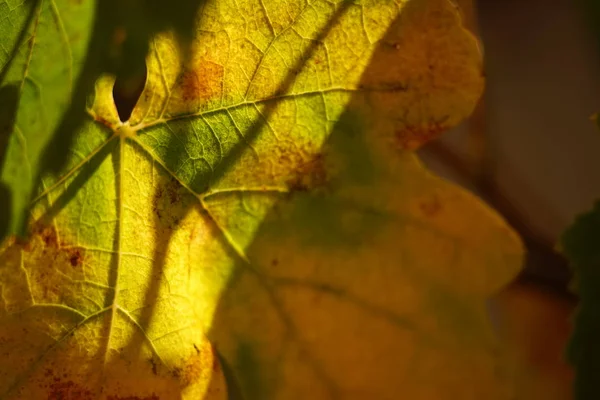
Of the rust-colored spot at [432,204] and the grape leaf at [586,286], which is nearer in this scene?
the rust-colored spot at [432,204]

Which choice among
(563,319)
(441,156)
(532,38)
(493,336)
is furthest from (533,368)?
(532,38)

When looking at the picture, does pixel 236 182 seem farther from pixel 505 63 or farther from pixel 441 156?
pixel 505 63

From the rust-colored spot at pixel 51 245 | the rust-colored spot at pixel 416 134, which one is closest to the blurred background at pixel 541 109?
the rust-colored spot at pixel 416 134

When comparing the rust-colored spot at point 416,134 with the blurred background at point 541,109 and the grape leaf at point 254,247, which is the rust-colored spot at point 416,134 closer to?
the grape leaf at point 254,247

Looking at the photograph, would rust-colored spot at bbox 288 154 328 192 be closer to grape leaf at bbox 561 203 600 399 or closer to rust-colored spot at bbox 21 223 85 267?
rust-colored spot at bbox 21 223 85 267

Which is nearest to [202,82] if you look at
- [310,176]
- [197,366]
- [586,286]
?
[310,176]

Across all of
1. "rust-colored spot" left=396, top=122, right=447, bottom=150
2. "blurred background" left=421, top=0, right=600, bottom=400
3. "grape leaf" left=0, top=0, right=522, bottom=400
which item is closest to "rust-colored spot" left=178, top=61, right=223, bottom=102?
"grape leaf" left=0, top=0, right=522, bottom=400
